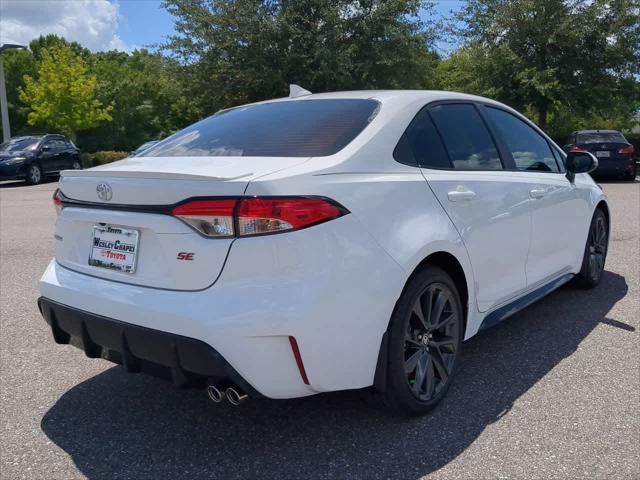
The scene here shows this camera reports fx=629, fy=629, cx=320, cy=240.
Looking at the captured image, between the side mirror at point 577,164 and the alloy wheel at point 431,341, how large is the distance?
204cm

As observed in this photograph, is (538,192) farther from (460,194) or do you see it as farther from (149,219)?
(149,219)

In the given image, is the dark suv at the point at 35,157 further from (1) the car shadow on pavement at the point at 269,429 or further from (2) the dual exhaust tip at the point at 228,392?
(2) the dual exhaust tip at the point at 228,392

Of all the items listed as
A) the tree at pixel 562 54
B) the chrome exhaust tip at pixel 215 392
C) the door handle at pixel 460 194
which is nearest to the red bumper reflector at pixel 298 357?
the chrome exhaust tip at pixel 215 392

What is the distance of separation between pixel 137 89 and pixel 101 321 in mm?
48217

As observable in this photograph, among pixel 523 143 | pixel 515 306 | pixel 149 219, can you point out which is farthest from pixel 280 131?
pixel 523 143

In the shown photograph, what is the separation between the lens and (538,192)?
413 centimetres

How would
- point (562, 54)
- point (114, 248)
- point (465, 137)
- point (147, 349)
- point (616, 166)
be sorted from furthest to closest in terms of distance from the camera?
1. point (562, 54)
2. point (616, 166)
3. point (465, 137)
4. point (114, 248)
5. point (147, 349)

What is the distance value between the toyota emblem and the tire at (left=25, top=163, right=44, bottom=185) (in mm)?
17871

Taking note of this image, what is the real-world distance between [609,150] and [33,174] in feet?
55.0

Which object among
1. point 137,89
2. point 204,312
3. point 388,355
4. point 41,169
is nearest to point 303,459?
point 388,355

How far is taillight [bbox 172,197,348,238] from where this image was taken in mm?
2490

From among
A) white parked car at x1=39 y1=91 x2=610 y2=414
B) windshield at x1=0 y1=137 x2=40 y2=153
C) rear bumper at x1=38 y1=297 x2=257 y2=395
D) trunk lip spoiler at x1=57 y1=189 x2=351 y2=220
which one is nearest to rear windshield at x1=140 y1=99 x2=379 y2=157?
white parked car at x1=39 y1=91 x2=610 y2=414

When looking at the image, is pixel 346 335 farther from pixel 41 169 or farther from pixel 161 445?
pixel 41 169

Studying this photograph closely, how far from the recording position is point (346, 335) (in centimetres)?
262
